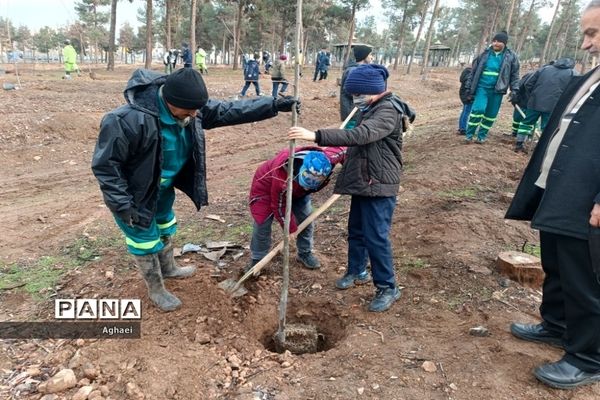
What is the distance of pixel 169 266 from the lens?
365 cm

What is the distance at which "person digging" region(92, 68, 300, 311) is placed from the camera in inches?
104

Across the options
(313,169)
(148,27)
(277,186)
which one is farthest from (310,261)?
(148,27)

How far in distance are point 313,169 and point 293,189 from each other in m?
0.37

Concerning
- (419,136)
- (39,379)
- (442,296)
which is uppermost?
(419,136)

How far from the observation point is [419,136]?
9141mm

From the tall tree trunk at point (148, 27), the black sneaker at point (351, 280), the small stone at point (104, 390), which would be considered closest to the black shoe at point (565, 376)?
the black sneaker at point (351, 280)

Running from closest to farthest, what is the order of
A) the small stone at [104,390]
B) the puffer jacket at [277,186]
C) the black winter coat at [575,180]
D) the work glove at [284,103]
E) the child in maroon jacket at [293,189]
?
the black winter coat at [575,180] < the small stone at [104,390] < the work glove at [284,103] < the child in maroon jacket at [293,189] < the puffer jacket at [277,186]

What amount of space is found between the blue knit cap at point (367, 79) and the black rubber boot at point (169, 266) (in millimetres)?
1935

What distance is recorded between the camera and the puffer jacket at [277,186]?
334 centimetres

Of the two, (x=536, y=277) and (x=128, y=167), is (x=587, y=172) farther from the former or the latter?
(x=128, y=167)

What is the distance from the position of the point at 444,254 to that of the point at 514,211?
1334mm

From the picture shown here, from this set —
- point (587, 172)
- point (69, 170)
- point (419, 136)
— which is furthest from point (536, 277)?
point (69, 170)

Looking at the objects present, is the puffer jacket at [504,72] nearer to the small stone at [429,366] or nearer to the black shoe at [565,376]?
the black shoe at [565,376]

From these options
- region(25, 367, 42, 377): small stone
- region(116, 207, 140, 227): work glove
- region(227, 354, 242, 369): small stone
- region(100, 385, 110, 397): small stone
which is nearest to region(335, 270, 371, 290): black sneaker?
region(227, 354, 242, 369): small stone
